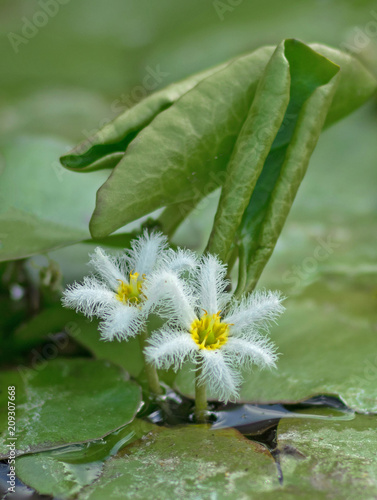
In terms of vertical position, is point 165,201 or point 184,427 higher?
→ point 165,201

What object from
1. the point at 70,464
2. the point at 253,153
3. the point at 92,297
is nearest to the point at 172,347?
the point at 92,297

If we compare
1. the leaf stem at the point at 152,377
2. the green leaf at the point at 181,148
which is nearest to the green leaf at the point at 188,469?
the leaf stem at the point at 152,377

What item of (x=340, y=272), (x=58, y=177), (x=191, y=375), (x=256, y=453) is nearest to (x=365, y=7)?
(x=340, y=272)

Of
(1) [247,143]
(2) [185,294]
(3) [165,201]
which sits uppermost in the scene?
(1) [247,143]

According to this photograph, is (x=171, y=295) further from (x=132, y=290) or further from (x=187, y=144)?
(x=187, y=144)

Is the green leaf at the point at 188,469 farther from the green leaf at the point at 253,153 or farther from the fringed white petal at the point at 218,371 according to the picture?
the green leaf at the point at 253,153

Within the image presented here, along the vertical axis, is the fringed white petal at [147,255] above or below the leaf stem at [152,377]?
above

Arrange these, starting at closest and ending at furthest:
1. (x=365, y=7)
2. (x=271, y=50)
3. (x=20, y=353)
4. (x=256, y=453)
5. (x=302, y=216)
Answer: (x=256, y=453) < (x=271, y=50) < (x=20, y=353) < (x=302, y=216) < (x=365, y=7)

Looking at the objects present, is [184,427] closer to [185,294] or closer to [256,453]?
[256,453]
